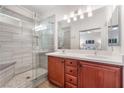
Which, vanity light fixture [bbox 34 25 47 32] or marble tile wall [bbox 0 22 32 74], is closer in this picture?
marble tile wall [bbox 0 22 32 74]

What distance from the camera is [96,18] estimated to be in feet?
6.44

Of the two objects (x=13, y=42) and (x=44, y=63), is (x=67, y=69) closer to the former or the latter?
(x=44, y=63)

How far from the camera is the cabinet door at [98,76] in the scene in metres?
1.25

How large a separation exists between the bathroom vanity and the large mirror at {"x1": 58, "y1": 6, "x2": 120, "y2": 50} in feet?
1.42

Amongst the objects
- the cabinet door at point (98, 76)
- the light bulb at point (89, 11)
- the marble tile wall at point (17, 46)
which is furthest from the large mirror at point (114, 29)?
the marble tile wall at point (17, 46)

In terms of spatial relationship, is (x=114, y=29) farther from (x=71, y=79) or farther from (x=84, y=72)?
(x=71, y=79)

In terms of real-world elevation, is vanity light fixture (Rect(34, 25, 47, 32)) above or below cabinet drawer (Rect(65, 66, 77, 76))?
above

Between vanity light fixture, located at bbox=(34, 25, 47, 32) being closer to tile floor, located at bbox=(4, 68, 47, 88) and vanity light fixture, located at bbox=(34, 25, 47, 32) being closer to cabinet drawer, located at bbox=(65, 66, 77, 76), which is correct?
tile floor, located at bbox=(4, 68, 47, 88)

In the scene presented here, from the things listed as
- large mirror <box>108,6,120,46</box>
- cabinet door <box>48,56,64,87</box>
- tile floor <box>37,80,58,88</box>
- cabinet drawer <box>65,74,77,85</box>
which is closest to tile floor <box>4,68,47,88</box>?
tile floor <box>37,80,58,88</box>

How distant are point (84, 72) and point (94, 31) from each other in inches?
36.0

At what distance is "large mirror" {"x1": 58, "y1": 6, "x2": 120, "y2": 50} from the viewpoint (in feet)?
5.64

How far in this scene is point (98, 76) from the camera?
1411 mm

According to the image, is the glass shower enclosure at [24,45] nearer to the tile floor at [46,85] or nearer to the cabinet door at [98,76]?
the tile floor at [46,85]

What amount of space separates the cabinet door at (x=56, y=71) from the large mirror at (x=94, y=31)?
0.53 m
